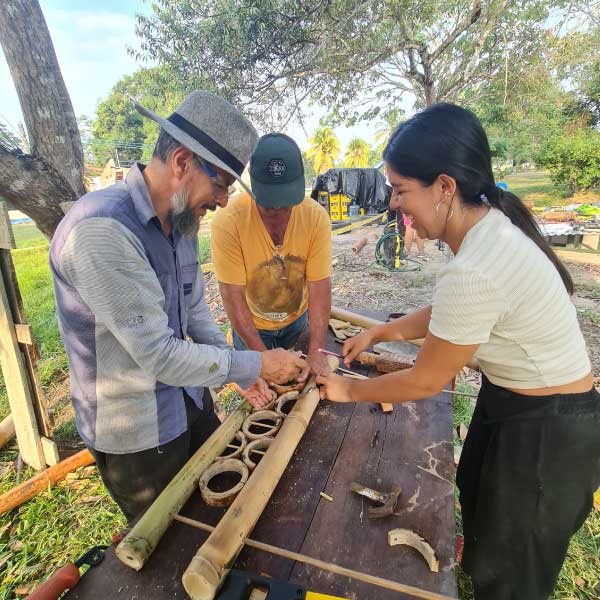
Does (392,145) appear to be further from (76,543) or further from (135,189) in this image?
(76,543)

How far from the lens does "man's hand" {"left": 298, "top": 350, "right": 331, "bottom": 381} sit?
212 centimetres

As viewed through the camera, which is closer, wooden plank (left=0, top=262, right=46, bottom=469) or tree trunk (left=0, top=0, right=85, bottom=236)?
tree trunk (left=0, top=0, right=85, bottom=236)

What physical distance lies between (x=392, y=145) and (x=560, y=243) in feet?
37.8

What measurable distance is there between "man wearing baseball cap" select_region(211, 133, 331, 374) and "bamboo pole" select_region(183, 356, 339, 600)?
2.12ft

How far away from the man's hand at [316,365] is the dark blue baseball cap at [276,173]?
2.95ft

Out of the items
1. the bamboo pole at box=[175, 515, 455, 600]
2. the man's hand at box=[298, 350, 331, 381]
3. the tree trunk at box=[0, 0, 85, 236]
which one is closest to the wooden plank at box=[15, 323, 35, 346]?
the tree trunk at box=[0, 0, 85, 236]

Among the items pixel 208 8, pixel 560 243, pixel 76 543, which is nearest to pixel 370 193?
pixel 560 243

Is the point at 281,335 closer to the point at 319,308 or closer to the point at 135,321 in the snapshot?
the point at 319,308

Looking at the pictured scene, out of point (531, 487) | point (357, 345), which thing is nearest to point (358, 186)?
point (357, 345)

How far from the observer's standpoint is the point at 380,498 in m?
1.38

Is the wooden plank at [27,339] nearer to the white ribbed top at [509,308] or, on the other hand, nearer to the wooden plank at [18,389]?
the wooden plank at [18,389]

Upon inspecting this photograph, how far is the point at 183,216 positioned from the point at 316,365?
108 cm

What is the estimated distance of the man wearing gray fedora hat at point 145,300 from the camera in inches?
52.0

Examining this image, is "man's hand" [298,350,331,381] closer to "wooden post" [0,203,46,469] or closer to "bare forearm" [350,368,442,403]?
"bare forearm" [350,368,442,403]
